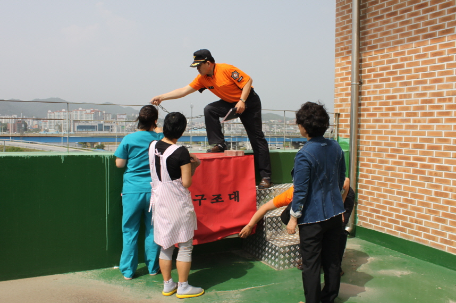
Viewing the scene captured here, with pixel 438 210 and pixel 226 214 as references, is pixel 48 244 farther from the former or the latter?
pixel 438 210

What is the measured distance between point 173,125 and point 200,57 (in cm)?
125

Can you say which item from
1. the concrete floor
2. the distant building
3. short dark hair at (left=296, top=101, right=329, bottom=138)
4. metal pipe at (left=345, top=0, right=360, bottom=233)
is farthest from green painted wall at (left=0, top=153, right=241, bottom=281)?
metal pipe at (left=345, top=0, right=360, bottom=233)

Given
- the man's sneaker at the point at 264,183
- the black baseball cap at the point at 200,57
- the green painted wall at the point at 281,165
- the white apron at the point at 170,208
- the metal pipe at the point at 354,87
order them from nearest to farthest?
1. the white apron at the point at 170,208
2. the black baseball cap at the point at 200,57
3. the man's sneaker at the point at 264,183
4. the green painted wall at the point at 281,165
5. the metal pipe at the point at 354,87

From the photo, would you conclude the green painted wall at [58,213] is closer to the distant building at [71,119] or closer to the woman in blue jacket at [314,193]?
the distant building at [71,119]

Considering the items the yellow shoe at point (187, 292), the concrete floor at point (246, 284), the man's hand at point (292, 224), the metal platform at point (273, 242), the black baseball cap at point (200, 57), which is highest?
the black baseball cap at point (200, 57)

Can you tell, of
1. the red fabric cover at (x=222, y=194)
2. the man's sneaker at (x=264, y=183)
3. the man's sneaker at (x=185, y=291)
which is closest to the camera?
the man's sneaker at (x=185, y=291)

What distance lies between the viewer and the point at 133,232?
3.83m

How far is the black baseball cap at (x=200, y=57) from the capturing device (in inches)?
163

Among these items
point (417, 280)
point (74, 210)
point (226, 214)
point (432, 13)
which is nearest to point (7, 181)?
point (74, 210)

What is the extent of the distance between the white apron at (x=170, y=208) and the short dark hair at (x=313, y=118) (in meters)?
1.11

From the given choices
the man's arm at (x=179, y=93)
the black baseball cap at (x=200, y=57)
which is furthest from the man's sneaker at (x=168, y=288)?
the black baseball cap at (x=200, y=57)

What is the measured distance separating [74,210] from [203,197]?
1365 millimetres

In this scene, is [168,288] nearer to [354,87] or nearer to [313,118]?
[313,118]

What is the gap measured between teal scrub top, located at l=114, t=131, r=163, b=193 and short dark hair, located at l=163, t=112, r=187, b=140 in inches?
21.6
